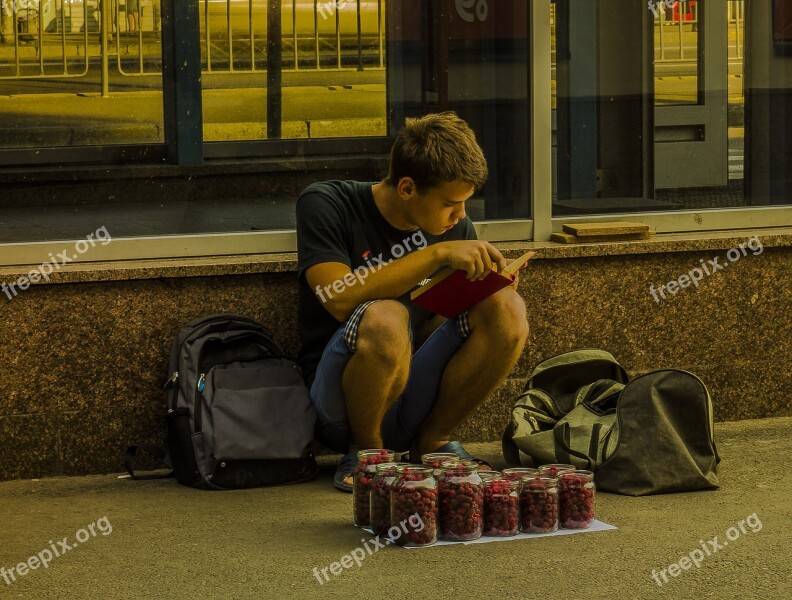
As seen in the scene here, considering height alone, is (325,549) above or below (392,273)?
below

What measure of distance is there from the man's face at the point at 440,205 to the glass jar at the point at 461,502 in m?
0.88

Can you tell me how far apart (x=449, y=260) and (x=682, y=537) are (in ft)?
3.59

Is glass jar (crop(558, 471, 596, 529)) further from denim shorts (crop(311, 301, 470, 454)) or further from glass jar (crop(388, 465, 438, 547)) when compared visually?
denim shorts (crop(311, 301, 470, 454))

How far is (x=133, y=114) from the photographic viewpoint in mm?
5035

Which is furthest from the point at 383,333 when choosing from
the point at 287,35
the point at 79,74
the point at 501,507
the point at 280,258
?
the point at 79,74

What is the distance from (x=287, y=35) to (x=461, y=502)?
2101 mm

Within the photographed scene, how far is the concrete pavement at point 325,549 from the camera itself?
3594mm

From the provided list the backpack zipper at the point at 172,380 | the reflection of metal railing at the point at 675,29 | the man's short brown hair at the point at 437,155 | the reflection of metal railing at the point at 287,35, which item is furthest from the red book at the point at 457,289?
the reflection of metal railing at the point at 675,29

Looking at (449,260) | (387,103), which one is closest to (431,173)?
(449,260)

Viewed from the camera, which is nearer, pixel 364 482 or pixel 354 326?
pixel 364 482

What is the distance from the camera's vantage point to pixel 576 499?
159 inches

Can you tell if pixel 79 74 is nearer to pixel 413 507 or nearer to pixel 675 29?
pixel 413 507

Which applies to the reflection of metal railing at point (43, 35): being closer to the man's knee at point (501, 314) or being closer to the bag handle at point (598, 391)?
the man's knee at point (501, 314)

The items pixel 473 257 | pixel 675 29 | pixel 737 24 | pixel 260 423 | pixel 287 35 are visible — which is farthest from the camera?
pixel 737 24
